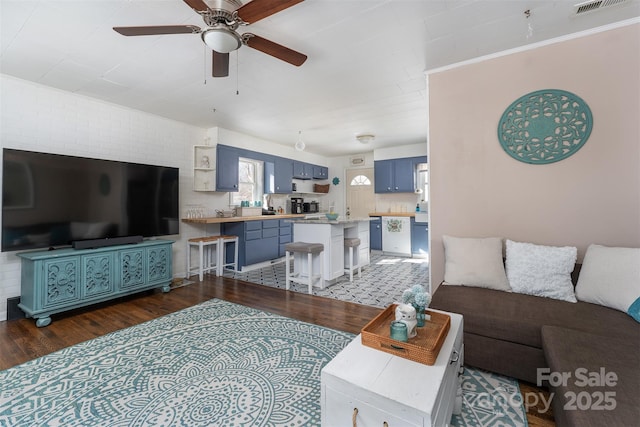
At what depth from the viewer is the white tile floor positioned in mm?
3445

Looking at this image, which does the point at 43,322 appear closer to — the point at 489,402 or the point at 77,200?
the point at 77,200

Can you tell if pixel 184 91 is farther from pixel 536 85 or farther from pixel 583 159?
pixel 583 159

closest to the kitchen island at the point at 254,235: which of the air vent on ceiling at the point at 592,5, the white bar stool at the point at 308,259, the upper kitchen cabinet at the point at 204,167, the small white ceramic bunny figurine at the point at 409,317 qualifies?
the upper kitchen cabinet at the point at 204,167

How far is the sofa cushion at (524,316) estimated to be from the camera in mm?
1611

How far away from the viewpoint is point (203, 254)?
4781 millimetres

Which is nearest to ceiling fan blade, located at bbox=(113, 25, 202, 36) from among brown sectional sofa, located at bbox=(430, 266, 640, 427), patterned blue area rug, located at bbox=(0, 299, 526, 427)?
patterned blue area rug, located at bbox=(0, 299, 526, 427)

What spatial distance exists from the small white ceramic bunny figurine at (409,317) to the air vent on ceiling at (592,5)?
8.36 feet

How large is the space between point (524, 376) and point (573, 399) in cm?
80

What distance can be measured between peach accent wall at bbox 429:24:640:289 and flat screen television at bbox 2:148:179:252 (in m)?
3.77

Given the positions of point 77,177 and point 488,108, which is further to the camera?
point 77,177

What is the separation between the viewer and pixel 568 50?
2.34 metres

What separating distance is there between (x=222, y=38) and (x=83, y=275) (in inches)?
117

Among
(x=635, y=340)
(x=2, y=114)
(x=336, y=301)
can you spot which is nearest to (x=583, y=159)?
(x=635, y=340)

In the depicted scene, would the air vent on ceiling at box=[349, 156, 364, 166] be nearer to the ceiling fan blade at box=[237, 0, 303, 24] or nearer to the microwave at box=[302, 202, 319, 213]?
the microwave at box=[302, 202, 319, 213]
